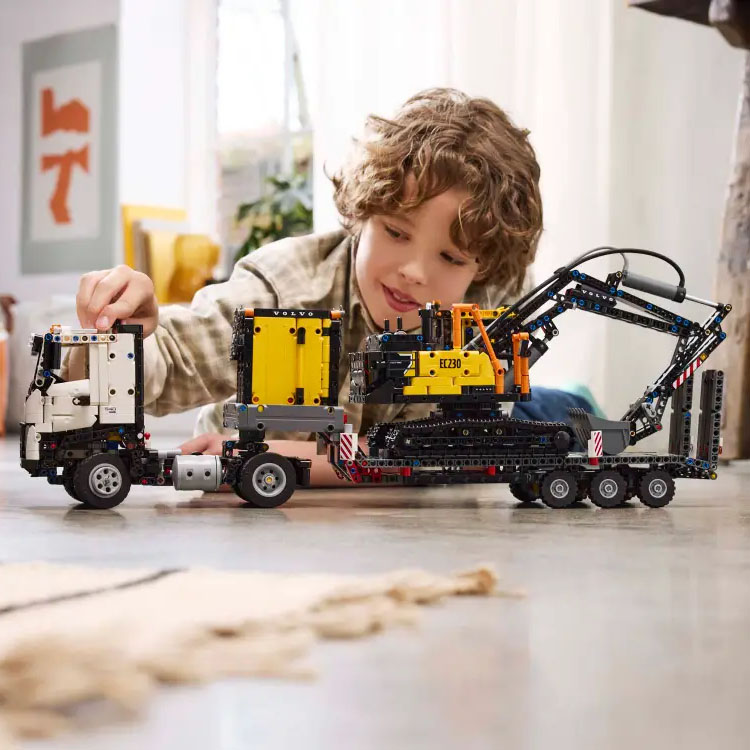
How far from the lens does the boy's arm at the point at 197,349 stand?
2055 mm

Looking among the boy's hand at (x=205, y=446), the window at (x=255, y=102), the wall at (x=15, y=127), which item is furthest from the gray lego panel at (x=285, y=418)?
the wall at (x=15, y=127)

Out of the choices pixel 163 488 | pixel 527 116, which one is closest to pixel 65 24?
pixel 527 116

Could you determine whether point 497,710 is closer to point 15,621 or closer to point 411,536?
point 15,621

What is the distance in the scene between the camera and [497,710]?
0.68 meters

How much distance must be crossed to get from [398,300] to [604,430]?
502 mm

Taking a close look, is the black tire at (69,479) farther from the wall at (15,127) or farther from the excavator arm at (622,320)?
the wall at (15,127)

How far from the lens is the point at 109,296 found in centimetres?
179

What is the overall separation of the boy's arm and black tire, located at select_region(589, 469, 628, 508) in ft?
2.48

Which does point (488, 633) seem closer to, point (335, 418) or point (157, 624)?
point (157, 624)

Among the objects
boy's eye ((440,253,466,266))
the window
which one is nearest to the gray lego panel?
boy's eye ((440,253,466,266))

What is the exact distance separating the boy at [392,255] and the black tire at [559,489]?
0.45m

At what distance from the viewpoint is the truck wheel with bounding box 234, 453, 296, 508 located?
1766 millimetres

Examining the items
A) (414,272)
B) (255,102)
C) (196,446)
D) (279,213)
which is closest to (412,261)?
(414,272)

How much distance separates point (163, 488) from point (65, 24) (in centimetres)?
480
